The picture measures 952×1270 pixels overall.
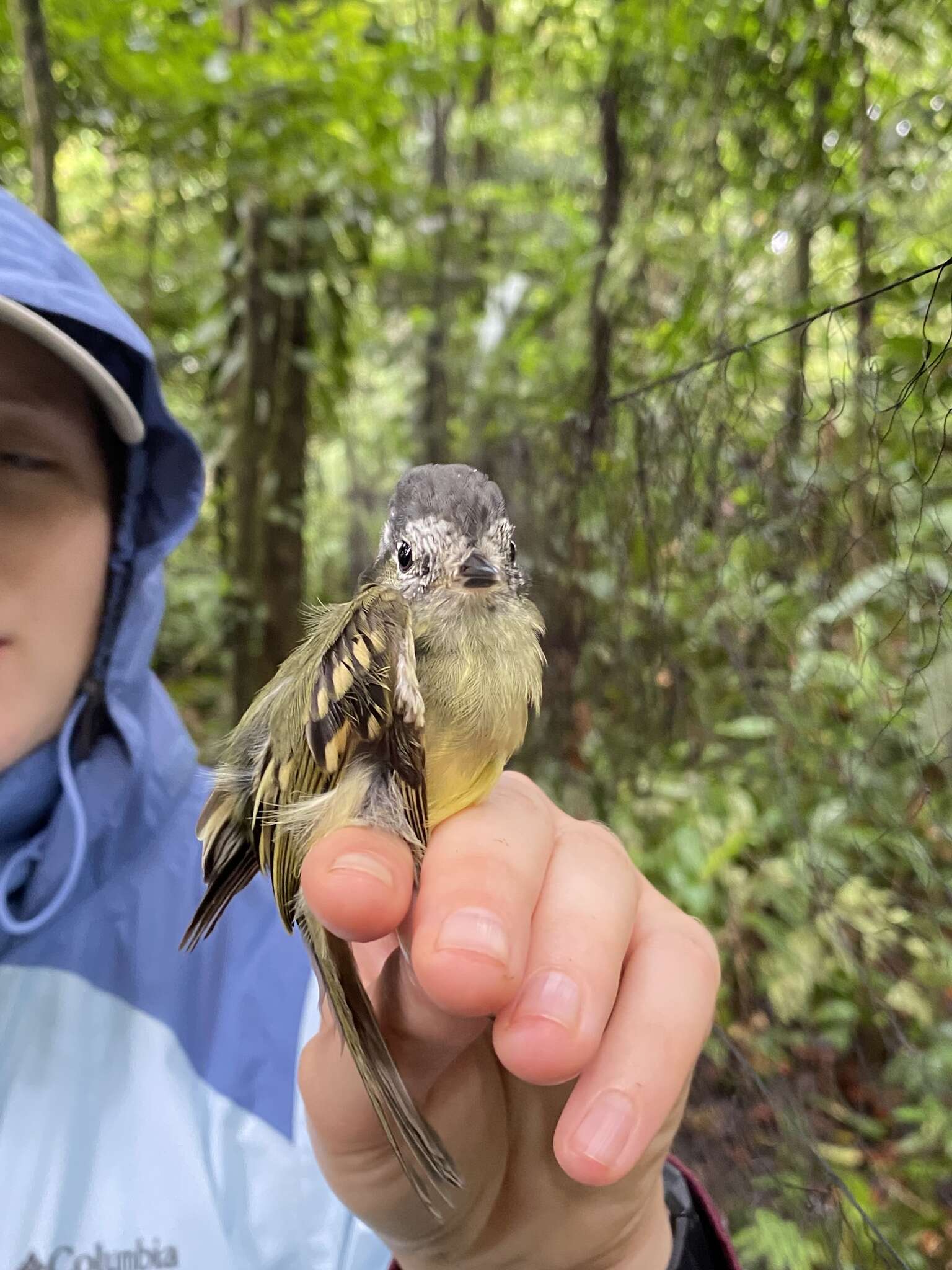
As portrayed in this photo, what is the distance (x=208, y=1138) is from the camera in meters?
1.25

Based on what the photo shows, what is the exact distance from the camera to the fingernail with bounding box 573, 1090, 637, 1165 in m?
0.69

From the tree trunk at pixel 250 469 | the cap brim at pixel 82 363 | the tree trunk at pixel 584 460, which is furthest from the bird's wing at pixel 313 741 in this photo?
the tree trunk at pixel 250 469

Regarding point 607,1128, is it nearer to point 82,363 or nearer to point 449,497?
point 449,497

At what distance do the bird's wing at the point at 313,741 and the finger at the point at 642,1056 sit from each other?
0.90 feet

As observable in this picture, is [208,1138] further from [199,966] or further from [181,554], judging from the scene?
[181,554]

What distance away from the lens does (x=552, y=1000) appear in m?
0.72

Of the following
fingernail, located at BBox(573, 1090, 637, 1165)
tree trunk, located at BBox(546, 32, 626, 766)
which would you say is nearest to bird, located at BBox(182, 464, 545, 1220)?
fingernail, located at BBox(573, 1090, 637, 1165)

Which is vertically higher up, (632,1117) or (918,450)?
(918,450)

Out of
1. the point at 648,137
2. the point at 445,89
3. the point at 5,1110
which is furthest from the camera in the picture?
the point at 445,89

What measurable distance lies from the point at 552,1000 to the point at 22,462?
3.83 ft

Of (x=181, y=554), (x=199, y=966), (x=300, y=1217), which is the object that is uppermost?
(x=181, y=554)

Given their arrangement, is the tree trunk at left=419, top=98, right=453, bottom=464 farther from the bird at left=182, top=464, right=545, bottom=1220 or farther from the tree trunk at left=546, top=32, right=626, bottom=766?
the bird at left=182, top=464, right=545, bottom=1220

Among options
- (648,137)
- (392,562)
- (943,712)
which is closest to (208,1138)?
(392,562)

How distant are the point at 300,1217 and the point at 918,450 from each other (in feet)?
4.77
